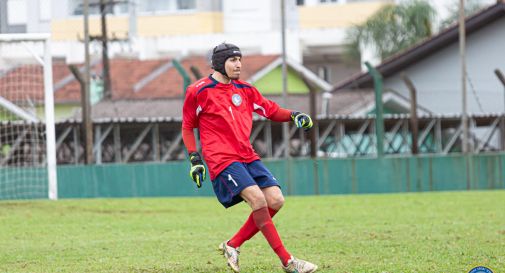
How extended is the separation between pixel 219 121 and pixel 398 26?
50.5 meters

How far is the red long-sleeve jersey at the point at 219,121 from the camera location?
1067 cm

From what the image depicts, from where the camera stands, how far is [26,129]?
26.9 metres

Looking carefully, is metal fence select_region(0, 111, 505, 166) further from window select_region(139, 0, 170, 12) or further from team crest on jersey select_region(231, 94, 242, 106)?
window select_region(139, 0, 170, 12)

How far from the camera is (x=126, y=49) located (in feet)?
233

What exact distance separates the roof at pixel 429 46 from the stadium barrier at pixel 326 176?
44.2ft

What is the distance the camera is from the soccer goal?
76.1 feet

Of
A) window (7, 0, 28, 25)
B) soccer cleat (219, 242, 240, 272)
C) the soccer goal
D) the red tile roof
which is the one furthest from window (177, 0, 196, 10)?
soccer cleat (219, 242, 240, 272)

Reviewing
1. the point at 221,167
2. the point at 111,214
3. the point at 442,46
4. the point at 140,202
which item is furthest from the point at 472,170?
the point at 221,167

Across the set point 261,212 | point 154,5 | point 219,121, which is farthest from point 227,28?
point 261,212

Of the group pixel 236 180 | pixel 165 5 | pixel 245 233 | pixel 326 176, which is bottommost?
pixel 326 176

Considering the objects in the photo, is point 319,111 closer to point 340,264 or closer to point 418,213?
point 418,213

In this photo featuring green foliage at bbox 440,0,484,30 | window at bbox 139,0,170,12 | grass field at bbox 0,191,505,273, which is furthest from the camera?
window at bbox 139,0,170,12

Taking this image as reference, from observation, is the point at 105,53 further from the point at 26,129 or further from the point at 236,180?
the point at 236,180

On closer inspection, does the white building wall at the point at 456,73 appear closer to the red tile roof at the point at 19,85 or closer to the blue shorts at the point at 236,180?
the red tile roof at the point at 19,85
